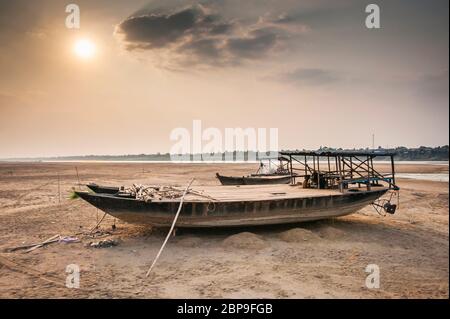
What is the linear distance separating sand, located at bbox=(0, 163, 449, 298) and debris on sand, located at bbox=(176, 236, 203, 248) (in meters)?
0.03

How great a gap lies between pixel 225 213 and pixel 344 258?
11.6 feet

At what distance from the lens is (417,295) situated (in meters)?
5.65

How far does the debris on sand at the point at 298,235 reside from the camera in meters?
9.30

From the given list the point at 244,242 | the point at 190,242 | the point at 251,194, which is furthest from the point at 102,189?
the point at 244,242

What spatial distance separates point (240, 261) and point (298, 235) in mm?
2602

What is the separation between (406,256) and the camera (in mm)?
8047

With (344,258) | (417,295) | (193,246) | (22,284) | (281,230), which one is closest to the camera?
(417,295)

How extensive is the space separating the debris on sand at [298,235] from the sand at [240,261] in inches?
1.2

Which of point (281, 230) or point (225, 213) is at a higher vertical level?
point (225, 213)
